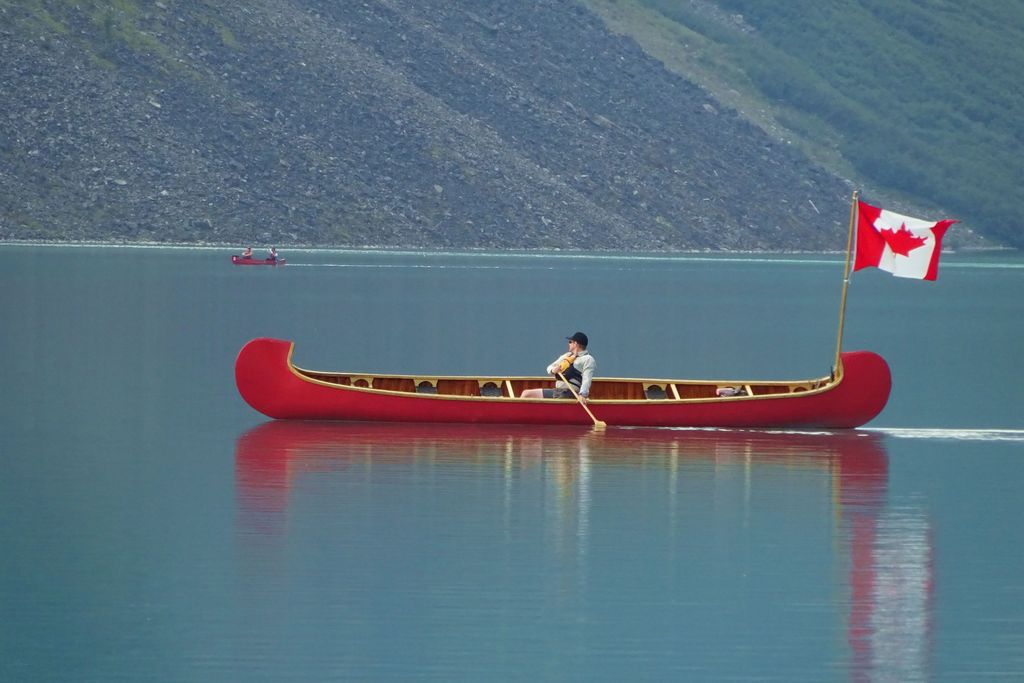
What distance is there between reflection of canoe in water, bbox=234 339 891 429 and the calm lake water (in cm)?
35

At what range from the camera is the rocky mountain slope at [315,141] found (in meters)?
152

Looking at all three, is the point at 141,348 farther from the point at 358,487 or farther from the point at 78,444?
the point at 358,487

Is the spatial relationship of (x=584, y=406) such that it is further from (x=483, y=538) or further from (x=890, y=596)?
(x=890, y=596)

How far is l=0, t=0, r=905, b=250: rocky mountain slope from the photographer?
152m

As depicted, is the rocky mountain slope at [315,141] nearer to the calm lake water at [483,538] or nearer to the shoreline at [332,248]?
the shoreline at [332,248]

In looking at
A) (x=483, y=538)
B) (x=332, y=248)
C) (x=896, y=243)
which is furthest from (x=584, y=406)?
(x=332, y=248)

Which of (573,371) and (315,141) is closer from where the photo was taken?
(573,371)

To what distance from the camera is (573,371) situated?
3672 cm

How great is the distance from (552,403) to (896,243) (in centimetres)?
725

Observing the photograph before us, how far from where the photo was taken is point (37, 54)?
159m

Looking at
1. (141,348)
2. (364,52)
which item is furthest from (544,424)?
(364,52)

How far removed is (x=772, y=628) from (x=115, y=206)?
13417cm

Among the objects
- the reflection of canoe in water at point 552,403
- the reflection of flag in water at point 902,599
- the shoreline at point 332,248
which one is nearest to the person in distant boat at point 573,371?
the reflection of canoe in water at point 552,403

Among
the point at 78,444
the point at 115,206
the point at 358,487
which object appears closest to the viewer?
the point at 358,487
